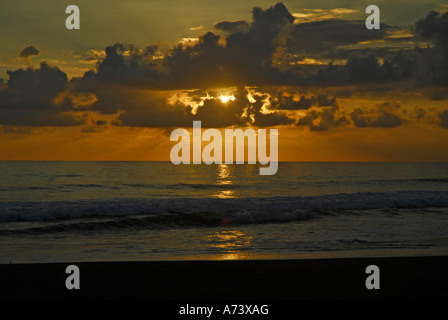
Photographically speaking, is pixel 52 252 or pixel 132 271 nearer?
pixel 132 271

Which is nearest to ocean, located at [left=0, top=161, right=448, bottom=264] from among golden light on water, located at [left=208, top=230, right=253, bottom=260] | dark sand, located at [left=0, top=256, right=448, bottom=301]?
golden light on water, located at [left=208, top=230, right=253, bottom=260]

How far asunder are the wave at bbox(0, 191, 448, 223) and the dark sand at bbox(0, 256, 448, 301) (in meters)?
13.9

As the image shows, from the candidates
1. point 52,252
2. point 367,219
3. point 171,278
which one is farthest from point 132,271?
point 367,219

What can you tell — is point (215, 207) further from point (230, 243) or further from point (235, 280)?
point (235, 280)

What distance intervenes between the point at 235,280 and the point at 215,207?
75.4 feet

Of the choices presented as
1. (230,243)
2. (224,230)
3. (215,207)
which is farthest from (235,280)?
(215,207)

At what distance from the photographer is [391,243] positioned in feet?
61.6

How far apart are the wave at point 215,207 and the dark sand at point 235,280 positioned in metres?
13.9

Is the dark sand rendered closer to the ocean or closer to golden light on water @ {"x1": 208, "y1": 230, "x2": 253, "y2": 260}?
golden light on water @ {"x1": 208, "y1": 230, "x2": 253, "y2": 260}

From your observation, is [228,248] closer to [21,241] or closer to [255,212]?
[21,241]

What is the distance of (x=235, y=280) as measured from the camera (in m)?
11.6

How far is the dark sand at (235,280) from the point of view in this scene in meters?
10.1

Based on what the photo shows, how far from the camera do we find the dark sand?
1012cm
